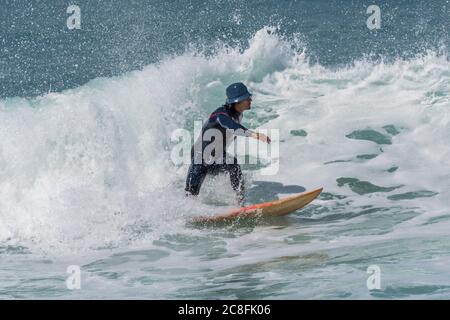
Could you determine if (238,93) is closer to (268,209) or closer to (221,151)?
(221,151)

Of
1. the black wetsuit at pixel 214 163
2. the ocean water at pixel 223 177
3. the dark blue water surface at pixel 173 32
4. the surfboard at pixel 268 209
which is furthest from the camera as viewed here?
the dark blue water surface at pixel 173 32

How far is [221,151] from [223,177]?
31.2 inches

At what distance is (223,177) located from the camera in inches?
383

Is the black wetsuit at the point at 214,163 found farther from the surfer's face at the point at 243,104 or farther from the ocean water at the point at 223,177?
the ocean water at the point at 223,177

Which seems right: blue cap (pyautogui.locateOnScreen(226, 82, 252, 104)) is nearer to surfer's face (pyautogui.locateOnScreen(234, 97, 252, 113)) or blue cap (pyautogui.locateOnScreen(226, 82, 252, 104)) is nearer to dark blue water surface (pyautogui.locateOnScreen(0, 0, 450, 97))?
surfer's face (pyautogui.locateOnScreen(234, 97, 252, 113))

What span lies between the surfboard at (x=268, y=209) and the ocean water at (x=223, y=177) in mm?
115

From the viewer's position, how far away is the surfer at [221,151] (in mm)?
8820

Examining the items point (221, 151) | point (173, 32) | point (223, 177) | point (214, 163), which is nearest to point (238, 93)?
point (221, 151)

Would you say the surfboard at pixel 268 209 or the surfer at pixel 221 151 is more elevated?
the surfer at pixel 221 151

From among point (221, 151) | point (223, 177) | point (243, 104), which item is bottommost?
point (223, 177)

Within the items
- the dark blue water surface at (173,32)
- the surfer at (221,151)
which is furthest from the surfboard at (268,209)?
the dark blue water surface at (173,32)

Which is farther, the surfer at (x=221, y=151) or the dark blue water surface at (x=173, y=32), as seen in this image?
the dark blue water surface at (x=173, y=32)

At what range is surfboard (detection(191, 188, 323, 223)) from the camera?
8.79 m
